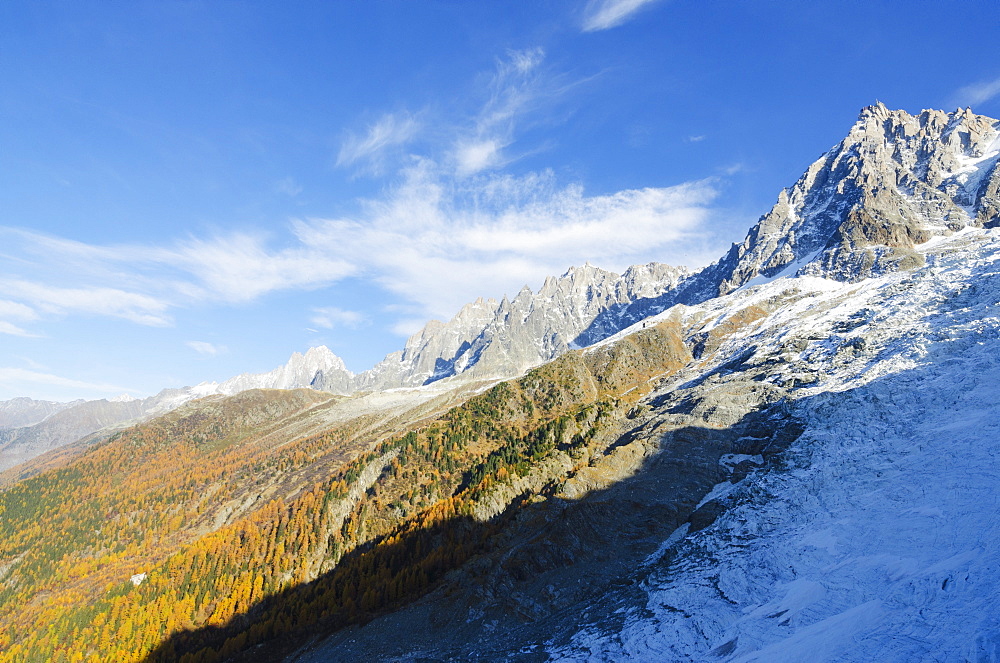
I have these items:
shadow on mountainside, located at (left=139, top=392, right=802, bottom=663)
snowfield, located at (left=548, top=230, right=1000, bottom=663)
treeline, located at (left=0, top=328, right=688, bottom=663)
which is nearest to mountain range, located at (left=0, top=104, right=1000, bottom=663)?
snowfield, located at (left=548, top=230, right=1000, bottom=663)

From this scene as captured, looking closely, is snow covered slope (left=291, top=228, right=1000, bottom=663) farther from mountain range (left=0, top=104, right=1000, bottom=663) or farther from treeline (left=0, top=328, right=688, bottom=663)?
treeline (left=0, top=328, right=688, bottom=663)

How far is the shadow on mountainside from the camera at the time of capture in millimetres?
53812

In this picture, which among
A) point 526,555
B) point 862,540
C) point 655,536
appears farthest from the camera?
point 526,555

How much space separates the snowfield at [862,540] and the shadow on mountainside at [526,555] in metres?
5.15

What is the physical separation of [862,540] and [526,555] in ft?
120

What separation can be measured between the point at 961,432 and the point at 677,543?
37.0 metres

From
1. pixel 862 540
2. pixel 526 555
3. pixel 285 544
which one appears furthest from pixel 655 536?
pixel 285 544

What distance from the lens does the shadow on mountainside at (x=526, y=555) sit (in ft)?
177

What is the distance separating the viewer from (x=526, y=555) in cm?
5959

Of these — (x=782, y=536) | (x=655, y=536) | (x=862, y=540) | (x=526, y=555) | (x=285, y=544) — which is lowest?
(x=285, y=544)

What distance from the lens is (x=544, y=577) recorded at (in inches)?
2203

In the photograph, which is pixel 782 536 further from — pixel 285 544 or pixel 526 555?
pixel 285 544

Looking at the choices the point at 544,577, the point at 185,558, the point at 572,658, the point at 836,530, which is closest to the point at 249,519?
the point at 185,558

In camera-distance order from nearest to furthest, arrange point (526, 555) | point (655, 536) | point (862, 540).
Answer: point (862, 540)
point (655, 536)
point (526, 555)
